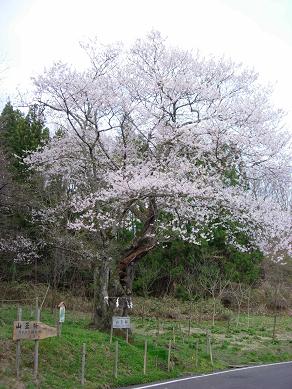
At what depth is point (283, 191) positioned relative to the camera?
17953mm

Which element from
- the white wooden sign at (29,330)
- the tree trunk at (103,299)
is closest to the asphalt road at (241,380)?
the white wooden sign at (29,330)

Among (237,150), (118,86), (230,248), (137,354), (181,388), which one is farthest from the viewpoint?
(230,248)

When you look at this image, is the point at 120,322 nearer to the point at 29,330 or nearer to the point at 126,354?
the point at 126,354

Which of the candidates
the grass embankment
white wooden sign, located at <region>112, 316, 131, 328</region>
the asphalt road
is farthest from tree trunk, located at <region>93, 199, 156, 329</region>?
the asphalt road

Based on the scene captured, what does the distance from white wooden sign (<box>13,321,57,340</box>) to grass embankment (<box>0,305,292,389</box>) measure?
0.84 m

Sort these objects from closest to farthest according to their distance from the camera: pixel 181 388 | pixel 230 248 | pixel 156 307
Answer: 1. pixel 181 388
2. pixel 156 307
3. pixel 230 248

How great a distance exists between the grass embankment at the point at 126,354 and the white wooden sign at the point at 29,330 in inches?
33.2

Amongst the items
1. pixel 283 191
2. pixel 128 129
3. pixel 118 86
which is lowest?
pixel 283 191

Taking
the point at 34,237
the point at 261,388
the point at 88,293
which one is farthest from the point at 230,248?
the point at 261,388

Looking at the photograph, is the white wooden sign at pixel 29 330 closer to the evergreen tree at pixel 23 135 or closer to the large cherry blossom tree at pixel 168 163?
the large cherry blossom tree at pixel 168 163

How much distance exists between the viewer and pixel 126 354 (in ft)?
46.1

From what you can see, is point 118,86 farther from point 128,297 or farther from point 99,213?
point 128,297

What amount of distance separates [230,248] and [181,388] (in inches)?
816

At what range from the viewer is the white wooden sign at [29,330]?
989 centimetres
